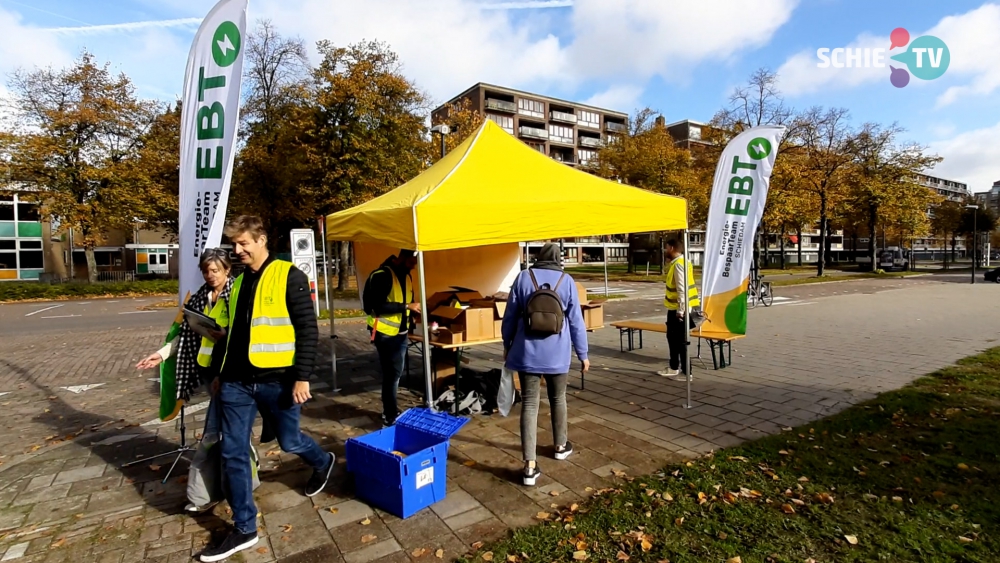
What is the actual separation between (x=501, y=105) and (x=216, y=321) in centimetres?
6371

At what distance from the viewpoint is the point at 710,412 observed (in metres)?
5.51

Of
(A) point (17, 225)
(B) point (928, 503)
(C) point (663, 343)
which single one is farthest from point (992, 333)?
(A) point (17, 225)

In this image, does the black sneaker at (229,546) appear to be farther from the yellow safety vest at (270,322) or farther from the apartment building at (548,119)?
the apartment building at (548,119)

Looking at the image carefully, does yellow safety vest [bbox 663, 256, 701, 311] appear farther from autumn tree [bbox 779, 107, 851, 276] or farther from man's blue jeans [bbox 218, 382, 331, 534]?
autumn tree [bbox 779, 107, 851, 276]

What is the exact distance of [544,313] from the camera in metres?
3.66

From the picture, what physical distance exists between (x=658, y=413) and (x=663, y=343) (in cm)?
464

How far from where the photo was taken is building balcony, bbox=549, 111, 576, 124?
68.5m

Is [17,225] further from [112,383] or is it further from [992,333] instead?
[992,333]

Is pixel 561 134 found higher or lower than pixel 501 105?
lower

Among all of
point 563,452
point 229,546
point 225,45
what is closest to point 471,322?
point 563,452

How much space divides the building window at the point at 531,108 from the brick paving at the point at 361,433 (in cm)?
6017

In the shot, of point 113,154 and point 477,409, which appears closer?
point 477,409

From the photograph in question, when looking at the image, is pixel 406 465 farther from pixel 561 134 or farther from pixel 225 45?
pixel 561 134

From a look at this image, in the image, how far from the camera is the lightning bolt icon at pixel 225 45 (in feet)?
14.3
